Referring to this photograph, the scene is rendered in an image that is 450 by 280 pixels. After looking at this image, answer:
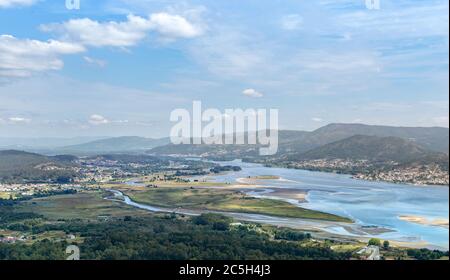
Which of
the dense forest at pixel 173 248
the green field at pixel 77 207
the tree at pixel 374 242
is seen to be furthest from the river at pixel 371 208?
the dense forest at pixel 173 248

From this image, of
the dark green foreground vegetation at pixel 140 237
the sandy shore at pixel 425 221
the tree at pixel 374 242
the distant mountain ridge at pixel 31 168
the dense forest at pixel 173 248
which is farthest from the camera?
the distant mountain ridge at pixel 31 168

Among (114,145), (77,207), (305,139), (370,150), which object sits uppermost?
(305,139)

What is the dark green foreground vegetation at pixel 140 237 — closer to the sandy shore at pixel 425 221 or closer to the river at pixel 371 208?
the river at pixel 371 208

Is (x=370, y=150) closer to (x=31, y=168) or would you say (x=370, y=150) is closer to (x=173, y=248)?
(x=31, y=168)

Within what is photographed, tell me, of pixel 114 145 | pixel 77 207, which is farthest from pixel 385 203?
pixel 114 145

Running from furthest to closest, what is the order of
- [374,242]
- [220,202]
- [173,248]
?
[220,202] → [374,242] → [173,248]

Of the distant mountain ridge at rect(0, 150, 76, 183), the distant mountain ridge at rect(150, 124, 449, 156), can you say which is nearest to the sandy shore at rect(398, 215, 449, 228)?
the distant mountain ridge at rect(0, 150, 76, 183)
